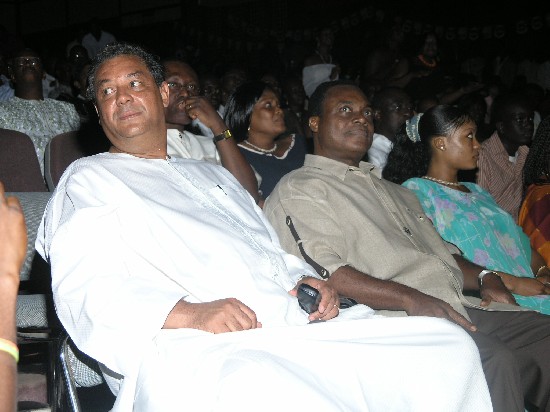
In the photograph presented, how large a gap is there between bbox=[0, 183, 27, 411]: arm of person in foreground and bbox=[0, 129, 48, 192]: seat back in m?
2.34

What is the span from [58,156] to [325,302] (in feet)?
5.37

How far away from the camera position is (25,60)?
5145 mm

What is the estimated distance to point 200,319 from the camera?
218 cm

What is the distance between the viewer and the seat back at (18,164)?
139 inches

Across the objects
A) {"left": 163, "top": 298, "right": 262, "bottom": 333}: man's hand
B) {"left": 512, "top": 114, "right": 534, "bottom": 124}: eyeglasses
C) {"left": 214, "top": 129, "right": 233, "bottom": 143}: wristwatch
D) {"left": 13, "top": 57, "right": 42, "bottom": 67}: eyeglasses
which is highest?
{"left": 13, "top": 57, "right": 42, "bottom": 67}: eyeglasses

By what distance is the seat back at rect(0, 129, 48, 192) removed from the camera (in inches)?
139

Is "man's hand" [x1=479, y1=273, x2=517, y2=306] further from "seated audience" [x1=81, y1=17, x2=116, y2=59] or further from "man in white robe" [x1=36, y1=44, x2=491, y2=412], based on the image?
"seated audience" [x1=81, y1=17, x2=116, y2=59]

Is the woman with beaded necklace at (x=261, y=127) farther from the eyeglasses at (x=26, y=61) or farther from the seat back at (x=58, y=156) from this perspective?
the eyeglasses at (x=26, y=61)

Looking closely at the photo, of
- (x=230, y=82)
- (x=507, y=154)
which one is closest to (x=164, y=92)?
(x=507, y=154)

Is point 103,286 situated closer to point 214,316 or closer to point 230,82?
point 214,316

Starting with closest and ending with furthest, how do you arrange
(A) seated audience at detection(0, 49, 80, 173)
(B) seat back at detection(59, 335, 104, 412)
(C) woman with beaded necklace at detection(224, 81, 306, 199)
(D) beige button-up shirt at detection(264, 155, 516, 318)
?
(B) seat back at detection(59, 335, 104, 412) → (D) beige button-up shirt at detection(264, 155, 516, 318) → (C) woman with beaded necklace at detection(224, 81, 306, 199) → (A) seated audience at detection(0, 49, 80, 173)

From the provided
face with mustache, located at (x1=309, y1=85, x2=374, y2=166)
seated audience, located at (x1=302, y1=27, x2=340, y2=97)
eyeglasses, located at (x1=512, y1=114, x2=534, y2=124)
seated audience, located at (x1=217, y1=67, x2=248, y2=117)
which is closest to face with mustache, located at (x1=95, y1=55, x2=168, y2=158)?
face with mustache, located at (x1=309, y1=85, x2=374, y2=166)

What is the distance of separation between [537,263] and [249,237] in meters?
2.01

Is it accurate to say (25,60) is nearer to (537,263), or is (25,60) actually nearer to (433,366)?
(537,263)
